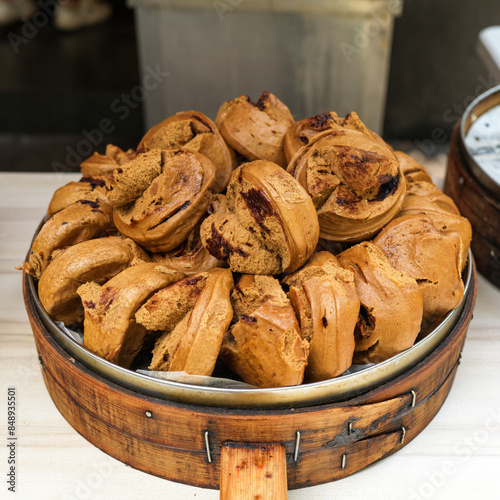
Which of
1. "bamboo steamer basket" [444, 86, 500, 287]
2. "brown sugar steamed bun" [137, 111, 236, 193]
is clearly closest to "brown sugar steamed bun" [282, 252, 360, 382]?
"brown sugar steamed bun" [137, 111, 236, 193]

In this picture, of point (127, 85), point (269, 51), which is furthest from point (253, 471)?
point (127, 85)

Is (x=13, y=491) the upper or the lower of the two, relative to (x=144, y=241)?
lower

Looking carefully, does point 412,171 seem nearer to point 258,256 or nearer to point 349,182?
point 349,182

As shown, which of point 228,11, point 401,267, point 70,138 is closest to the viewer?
point 401,267

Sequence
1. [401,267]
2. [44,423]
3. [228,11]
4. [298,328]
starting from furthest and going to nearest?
[228,11] → [44,423] → [401,267] → [298,328]

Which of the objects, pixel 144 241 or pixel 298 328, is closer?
pixel 298 328

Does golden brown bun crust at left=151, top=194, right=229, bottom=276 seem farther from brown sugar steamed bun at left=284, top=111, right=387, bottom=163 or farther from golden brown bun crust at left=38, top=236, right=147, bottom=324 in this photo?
brown sugar steamed bun at left=284, top=111, right=387, bottom=163

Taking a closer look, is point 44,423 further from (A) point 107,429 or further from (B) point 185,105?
(B) point 185,105

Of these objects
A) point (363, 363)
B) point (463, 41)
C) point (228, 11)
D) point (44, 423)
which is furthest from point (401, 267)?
point (463, 41)
